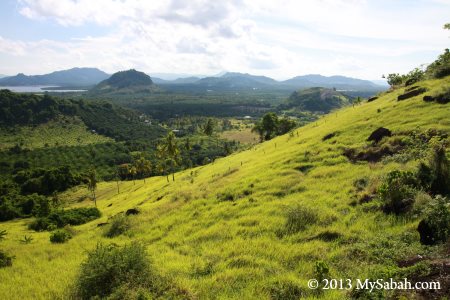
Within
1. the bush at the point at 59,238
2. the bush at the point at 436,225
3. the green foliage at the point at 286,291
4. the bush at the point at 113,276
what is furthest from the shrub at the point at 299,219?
the bush at the point at 59,238

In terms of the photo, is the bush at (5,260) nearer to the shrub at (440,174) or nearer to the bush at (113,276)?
the bush at (113,276)

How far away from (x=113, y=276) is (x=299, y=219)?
38.9ft

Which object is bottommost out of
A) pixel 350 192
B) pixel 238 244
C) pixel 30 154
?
pixel 30 154

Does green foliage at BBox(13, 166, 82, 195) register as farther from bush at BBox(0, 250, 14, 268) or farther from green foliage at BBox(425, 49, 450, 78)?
green foliage at BBox(425, 49, 450, 78)

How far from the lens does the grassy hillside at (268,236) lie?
1584 cm

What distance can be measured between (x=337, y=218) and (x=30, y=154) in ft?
662

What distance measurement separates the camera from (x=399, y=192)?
20859mm

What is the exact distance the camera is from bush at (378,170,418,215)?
20609mm

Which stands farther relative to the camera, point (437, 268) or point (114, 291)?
point (114, 291)

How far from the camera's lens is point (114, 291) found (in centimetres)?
1485

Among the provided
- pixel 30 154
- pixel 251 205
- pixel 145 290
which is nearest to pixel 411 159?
pixel 251 205

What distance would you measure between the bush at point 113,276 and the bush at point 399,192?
46.3 feet

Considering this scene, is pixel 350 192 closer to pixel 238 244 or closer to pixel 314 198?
pixel 314 198

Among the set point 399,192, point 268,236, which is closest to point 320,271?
point 268,236
